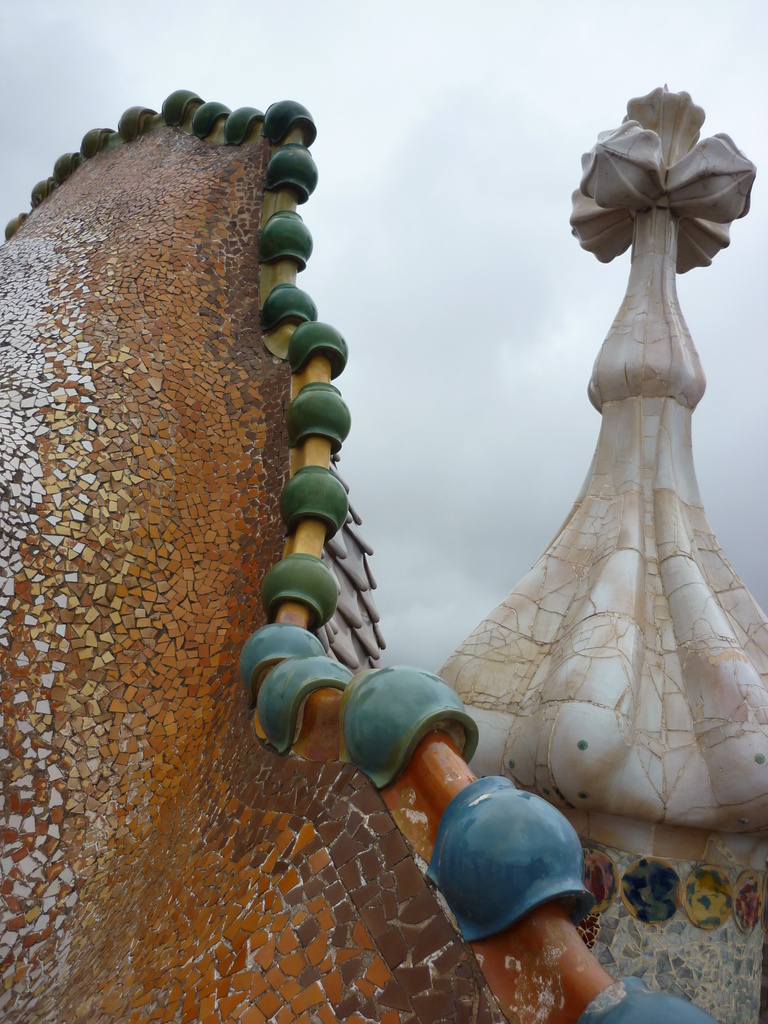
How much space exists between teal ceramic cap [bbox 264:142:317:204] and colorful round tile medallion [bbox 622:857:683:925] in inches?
113

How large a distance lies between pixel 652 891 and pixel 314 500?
6.75ft

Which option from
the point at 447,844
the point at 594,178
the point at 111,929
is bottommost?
the point at 111,929

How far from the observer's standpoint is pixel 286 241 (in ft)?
10.8

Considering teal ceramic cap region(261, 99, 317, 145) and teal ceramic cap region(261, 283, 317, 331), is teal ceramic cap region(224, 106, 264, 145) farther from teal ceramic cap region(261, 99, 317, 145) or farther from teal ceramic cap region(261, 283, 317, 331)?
teal ceramic cap region(261, 283, 317, 331)

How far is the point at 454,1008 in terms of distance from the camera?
1.37 m

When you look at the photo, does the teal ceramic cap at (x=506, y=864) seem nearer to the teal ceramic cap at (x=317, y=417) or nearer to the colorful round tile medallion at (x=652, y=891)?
the teal ceramic cap at (x=317, y=417)

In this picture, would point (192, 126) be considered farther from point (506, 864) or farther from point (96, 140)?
point (506, 864)

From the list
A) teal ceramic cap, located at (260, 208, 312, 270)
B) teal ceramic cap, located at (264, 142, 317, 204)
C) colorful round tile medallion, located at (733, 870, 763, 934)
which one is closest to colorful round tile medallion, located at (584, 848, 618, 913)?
colorful round tile medallion, located at (733, 870, 763, 934)

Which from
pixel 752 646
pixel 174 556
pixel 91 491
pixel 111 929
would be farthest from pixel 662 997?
pixel 752 646

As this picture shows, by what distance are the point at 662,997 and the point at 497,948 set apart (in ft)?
0.84

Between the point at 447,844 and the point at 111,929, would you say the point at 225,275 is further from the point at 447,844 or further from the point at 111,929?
the point at 447,844

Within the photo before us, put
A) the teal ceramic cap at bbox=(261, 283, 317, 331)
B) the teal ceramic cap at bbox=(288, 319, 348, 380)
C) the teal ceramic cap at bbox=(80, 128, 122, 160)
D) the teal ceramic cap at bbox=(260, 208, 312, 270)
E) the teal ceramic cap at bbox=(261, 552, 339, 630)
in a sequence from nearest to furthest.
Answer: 1. the teal ceramic cap at bbox=(261, 552, 339, 630)
2. the teal ceramic cap at bbox=(288, 319, 348, 380)
3. the teal ceramic cap at bbox=(261, 283, 317, 331)
4. the teal ceramic cap at bbox=(260, 208, 312, 270)
5. the teal ceramic cap at bbox=(80, 128, 122, 160)

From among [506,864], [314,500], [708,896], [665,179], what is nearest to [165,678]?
[314,500]

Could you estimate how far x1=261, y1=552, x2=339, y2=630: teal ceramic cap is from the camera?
2.31m
